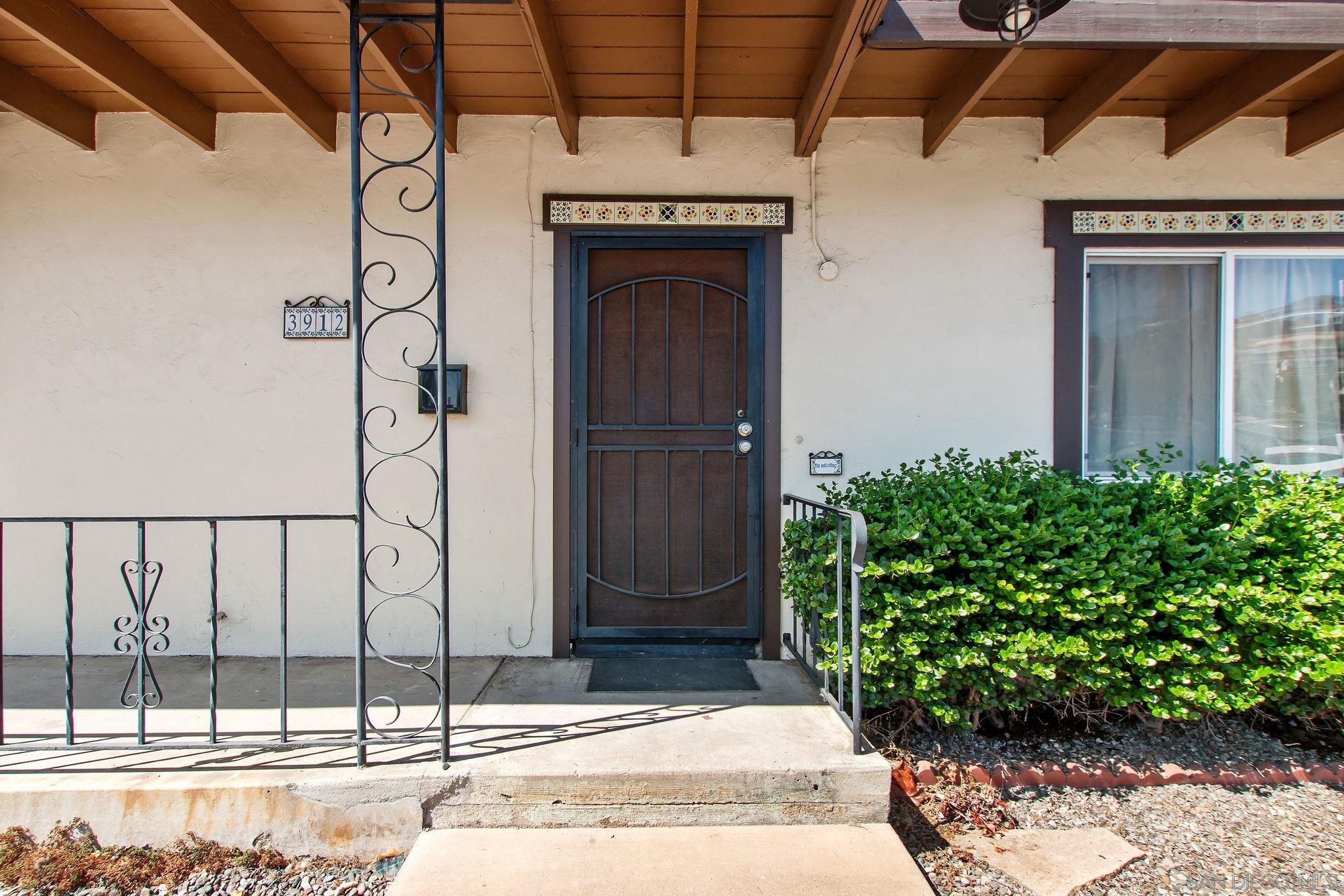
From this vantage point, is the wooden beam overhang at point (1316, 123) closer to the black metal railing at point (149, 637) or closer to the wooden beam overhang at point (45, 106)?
the black metal railing at point (149, 637)

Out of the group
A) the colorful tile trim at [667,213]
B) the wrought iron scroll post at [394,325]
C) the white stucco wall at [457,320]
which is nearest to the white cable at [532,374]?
the white stucco wall at [457,320]

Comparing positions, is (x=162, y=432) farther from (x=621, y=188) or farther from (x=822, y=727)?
(x=822, y=727)

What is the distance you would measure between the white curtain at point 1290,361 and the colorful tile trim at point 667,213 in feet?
7.41

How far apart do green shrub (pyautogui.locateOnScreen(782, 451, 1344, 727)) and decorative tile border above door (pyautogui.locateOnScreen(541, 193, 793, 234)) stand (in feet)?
4.68

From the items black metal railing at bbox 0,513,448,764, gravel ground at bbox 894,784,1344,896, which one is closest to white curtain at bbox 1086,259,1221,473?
gravel ground at bbox 894,784,1344,896

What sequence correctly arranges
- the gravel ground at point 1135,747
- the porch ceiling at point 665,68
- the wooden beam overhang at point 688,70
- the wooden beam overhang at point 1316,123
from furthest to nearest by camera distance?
the wooden beam overhang at point 1316,123 < the gravel ground at point 1135,747 < the porch ceiling at point 665,68 < the wooden beam overhang at point 688,70

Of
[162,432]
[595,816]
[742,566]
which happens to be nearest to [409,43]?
[162,432]

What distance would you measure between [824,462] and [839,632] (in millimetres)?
1005

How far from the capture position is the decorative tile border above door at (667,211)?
3244 mm

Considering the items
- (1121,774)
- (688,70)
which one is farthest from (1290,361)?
(688,70)

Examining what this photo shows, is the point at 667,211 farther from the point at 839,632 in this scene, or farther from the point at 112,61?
the point at 112,61

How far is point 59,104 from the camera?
3.05m

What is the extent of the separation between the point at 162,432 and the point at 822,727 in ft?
10.4

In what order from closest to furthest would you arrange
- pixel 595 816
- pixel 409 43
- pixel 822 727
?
pixel 595 816 → pixel 822 727 → pixel 409 43
